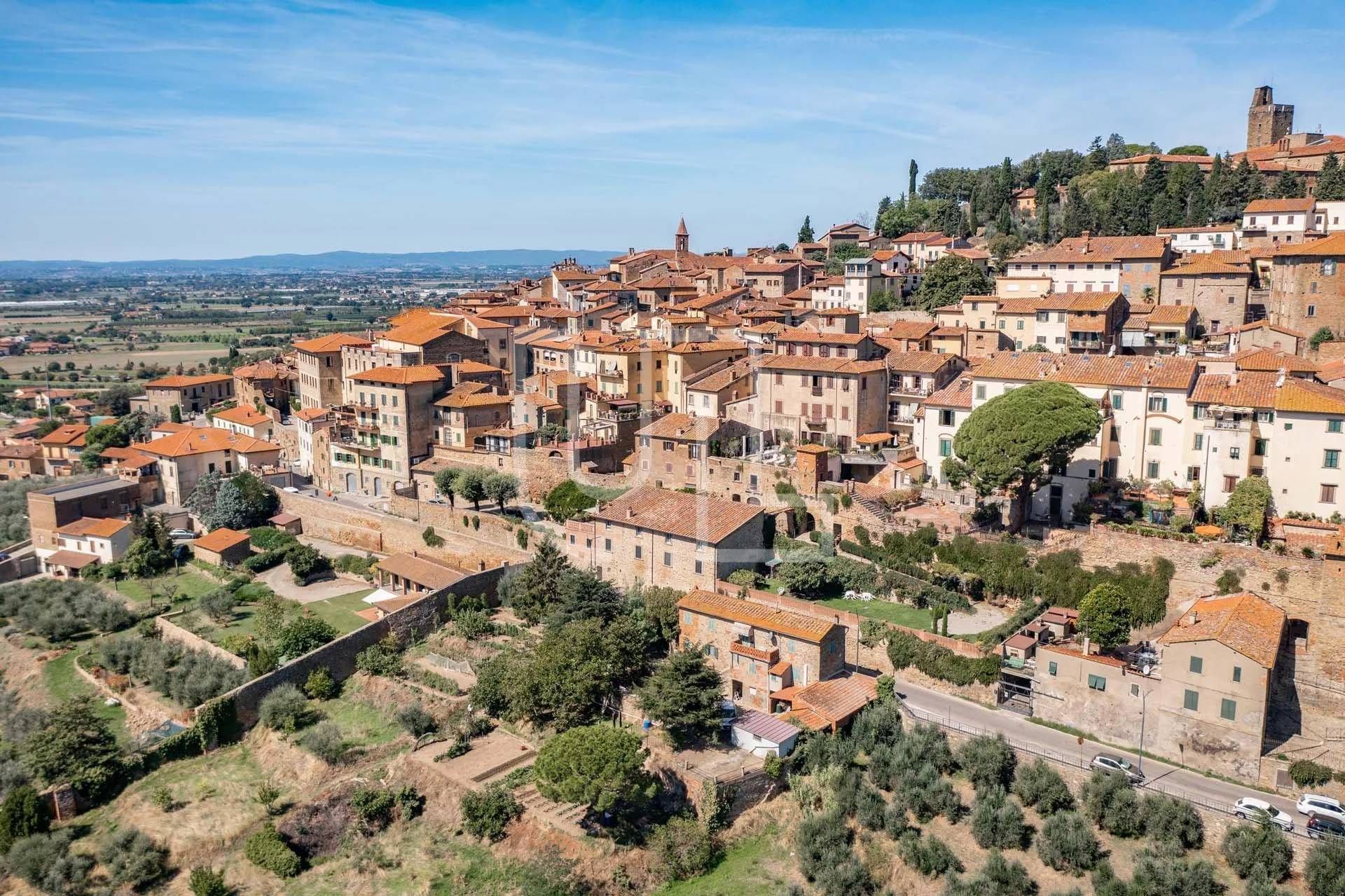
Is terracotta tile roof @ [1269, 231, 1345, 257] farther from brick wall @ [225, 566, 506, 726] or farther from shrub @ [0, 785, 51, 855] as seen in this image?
shrub @ [0, 785, 51, 855]

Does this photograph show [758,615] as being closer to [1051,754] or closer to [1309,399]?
Answer: [1051,754]

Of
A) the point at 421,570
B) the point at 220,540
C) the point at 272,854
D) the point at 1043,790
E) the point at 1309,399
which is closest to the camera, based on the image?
the point at 1043,790

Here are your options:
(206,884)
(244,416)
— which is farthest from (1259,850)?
(244,416)

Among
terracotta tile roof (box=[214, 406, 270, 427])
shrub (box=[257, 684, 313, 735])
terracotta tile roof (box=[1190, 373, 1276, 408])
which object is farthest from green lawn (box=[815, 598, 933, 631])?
terracotta tile roof (box=[214, 406, 270, 427])

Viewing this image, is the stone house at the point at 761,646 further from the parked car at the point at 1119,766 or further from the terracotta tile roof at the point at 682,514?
the parked car at the point at 1119,766

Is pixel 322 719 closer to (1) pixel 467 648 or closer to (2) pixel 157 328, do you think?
(1) pixel 467 648

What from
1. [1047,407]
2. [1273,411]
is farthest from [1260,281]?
[1047,407]

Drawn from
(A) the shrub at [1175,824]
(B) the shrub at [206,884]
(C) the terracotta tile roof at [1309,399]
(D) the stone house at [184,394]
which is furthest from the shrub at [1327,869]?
(D) the stone house at [184,394]
